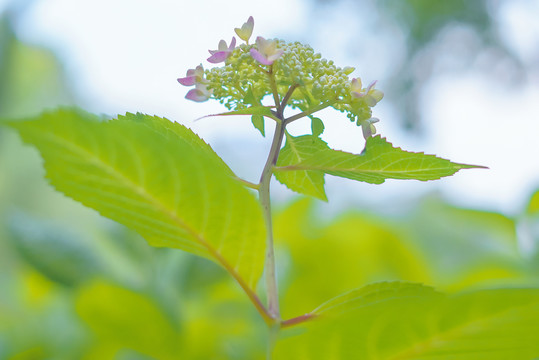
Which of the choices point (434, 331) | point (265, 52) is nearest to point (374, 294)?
point (434, 331)

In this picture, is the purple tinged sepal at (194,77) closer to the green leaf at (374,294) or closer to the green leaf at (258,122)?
the green leaf at (258,122)

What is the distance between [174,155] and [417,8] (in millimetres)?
4378

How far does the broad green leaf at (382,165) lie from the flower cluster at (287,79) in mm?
21

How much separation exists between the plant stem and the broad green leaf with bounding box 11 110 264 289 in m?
0.01

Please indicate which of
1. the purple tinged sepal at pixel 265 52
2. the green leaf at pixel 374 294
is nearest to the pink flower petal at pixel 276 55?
the purple tinged sepal at pixel 265 52

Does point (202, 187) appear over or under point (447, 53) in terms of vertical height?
under

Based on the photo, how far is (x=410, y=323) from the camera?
0.81ft

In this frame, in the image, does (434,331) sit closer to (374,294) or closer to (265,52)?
(374,294)

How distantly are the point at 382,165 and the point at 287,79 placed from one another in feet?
0.26

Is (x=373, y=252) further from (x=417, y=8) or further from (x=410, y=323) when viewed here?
(x=417, y=8)

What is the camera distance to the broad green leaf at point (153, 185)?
9.8 inches

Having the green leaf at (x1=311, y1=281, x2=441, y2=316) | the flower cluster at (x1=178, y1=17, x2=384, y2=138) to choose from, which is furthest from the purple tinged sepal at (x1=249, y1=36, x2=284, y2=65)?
the green leaf at (x1=311, y1=281, x2=441, y2=316)

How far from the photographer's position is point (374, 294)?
299 millimetres

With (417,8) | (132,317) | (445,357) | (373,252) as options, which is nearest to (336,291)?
(373,252)
